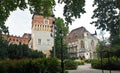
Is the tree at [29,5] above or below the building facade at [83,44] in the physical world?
below

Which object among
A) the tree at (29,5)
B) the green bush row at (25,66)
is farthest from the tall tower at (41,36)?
the tree at (29,5)

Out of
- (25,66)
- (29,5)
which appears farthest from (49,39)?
(29,5)

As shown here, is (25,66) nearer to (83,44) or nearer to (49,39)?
(49,39)

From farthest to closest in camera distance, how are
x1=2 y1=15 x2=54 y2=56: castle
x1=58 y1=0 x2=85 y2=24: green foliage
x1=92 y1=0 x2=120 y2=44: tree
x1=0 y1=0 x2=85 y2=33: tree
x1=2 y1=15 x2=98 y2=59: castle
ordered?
x1=2 y1=15 x2=98 y2=59: castle, x1=2 y1=15 x2=54 y2=56: castle, x1=92 y1=0 x2=120 y2=44: tree, x1=0 y1=0 x2=85 y2=33: tree, x1=58 y1=0 x2=85 y2=24: green foliage

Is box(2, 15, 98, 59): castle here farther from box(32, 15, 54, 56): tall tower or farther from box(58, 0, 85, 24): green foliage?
box(58, 0, 85, 24): green foliage

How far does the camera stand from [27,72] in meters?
15.2

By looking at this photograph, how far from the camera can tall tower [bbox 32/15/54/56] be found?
5766 cm

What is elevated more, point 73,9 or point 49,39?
point 49,39

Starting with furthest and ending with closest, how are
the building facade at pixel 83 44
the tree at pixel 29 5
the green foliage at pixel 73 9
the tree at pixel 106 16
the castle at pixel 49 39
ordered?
the building facade at pixel 83 44, the castle at pixel 49 39, the tree at pixel 106 16, the tree at pixel 29 5, the green foliage at pixel 73 9

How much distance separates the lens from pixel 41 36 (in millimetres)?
58344

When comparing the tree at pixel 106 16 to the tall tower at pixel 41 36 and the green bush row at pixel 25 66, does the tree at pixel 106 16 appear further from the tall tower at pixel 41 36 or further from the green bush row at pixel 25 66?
the tall tower at pixel 41 36

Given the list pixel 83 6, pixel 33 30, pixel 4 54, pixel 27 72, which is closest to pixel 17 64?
pixel 27 72

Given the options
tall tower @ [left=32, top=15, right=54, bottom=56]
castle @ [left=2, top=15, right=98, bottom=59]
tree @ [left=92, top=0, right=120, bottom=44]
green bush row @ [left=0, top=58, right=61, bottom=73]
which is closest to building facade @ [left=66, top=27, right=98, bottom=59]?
castle @ [left=2, top=15, right=98, bottom=59]

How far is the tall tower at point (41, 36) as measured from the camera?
5766 centimetres
